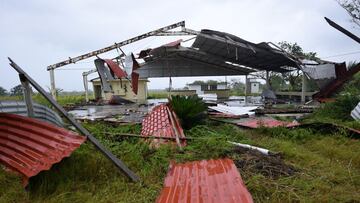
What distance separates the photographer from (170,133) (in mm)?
4488

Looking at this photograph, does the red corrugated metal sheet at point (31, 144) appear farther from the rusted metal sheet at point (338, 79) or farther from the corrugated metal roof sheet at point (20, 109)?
the rusted metal sheet at point (338, 79)

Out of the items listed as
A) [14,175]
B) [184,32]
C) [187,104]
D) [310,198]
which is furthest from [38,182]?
[184,32]

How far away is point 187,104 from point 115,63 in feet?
32.5

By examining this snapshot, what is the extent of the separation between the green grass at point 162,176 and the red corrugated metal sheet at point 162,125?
0.44 m

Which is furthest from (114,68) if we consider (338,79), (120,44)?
(338,79)

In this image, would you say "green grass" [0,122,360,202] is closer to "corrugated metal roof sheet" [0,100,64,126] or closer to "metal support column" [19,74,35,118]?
"metal support column" [19,74,35,118]

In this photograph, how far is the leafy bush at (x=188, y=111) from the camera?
219 inches

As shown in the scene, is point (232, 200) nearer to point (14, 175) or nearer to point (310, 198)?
point (310, 198)

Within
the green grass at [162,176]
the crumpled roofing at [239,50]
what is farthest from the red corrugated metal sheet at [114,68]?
the green grass at [162,176]

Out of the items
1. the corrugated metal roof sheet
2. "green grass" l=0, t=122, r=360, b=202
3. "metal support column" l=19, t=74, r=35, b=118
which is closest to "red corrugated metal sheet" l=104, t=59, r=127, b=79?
the corrugated metal roof sheet

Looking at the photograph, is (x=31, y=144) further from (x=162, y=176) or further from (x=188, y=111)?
(x=188, y=111)

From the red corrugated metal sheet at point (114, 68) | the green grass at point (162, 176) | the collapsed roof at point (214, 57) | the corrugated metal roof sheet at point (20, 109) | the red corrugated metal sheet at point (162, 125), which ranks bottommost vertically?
the green grass at point (162, 176)

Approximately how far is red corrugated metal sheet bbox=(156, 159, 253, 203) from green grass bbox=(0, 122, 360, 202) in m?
0.12

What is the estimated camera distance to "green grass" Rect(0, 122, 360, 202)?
97.1 inches
